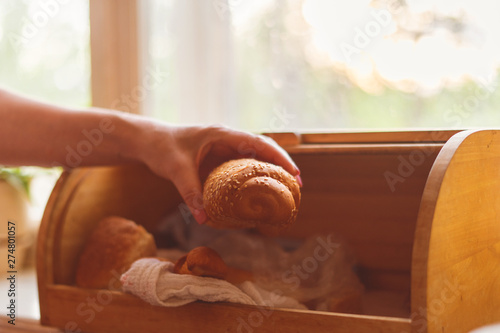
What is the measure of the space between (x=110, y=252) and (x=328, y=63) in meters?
0.89

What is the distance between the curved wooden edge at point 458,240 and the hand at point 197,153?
266 millimetres

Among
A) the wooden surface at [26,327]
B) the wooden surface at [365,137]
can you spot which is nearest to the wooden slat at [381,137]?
the wooden surface at [365,137]

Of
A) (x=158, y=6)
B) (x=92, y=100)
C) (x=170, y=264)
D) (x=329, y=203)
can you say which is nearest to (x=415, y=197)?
(x=329, y=203)

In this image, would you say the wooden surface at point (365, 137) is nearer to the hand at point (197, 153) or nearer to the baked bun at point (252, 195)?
the hand at point (197, 153)

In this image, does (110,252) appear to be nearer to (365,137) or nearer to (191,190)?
(191,190)

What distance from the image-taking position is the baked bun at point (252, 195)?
2.50ft

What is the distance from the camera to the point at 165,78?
1802 millimetres

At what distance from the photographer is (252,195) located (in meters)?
0.76

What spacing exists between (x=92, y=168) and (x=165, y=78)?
76 centimetres

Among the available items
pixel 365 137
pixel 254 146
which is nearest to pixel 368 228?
pixel 365 137

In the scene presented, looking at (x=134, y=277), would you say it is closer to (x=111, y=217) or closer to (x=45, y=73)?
(x=111, y=217)

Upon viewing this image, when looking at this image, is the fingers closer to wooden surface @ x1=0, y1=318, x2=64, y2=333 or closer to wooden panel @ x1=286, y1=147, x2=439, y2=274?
wooden panel @ x1=286, y1=147, x2=439, y2=274

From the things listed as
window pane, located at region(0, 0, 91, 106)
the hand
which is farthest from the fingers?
window pane, located at region(0, 0, 91, 106)

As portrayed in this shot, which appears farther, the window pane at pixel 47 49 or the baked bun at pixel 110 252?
the window pane at pixel 47 49
